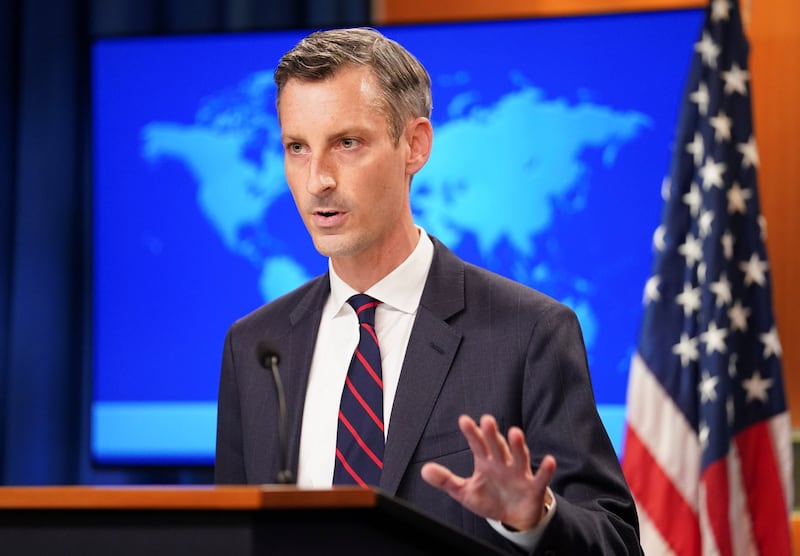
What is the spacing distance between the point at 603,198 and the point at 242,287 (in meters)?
1.50

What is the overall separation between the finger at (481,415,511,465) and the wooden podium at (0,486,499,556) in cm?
17

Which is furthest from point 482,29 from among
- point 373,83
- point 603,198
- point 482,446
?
point 482,446

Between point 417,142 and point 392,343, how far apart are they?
17.6 inches

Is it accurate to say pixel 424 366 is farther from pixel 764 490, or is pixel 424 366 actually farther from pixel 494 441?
pixel 764 490

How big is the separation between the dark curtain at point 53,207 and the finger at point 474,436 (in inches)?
137

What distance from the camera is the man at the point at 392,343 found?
2248 mm

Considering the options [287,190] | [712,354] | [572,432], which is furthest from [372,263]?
[287,190]

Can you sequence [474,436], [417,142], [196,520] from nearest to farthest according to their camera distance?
[196,520], [474,436], [417,142]

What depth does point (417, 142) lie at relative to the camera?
101 inches

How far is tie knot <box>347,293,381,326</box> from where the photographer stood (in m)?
2.46

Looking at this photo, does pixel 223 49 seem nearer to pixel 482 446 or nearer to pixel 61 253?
pixel 61 253

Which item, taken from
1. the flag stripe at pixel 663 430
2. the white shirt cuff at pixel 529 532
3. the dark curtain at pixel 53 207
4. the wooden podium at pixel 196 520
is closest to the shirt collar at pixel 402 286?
the white shirt cuff at pixel 529 532

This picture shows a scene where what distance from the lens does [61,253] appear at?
16.9 ft

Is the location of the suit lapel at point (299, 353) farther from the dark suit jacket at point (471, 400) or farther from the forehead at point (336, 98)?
the forehead at point (336, 98)
